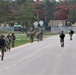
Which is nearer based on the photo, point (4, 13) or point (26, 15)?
point (4, 13)

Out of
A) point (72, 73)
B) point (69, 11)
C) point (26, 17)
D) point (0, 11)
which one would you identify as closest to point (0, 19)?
point (0, 11)

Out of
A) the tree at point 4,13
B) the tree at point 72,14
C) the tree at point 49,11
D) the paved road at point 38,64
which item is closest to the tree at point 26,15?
the tree at point 4,13

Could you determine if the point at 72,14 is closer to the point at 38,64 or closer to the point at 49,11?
the point at 49,11

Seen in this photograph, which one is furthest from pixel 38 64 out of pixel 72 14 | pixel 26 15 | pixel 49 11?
pixel 49 11

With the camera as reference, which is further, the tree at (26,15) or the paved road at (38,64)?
the tree at (26,15)

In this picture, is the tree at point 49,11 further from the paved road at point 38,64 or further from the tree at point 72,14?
the paved road at point 38,64

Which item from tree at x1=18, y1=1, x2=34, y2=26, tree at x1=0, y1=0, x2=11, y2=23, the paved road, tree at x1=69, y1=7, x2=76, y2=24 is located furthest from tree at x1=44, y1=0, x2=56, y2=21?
the paved road

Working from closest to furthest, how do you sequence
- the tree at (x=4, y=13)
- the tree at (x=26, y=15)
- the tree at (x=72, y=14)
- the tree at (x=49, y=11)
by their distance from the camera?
the tree at (x=4, y=13) < the tree at (x=26, y=15) < the tree at (x=72, y=14) < the tree at (x=49, y=11)

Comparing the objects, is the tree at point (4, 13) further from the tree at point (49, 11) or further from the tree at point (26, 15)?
the tree at point (49, 11)

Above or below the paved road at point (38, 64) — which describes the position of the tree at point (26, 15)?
above

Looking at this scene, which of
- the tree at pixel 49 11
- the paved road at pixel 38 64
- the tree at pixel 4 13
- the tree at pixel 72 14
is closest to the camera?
the paved road at pixel 38 64

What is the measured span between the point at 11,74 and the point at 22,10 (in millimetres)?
87847

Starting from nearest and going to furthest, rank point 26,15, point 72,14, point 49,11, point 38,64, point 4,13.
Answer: point 38,64 → point 4,13 → point 26,15 → point 72,14 → point 49,11

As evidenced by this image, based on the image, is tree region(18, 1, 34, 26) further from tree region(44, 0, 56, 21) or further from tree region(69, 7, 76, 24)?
tree region(44, 0, 56, 21)
